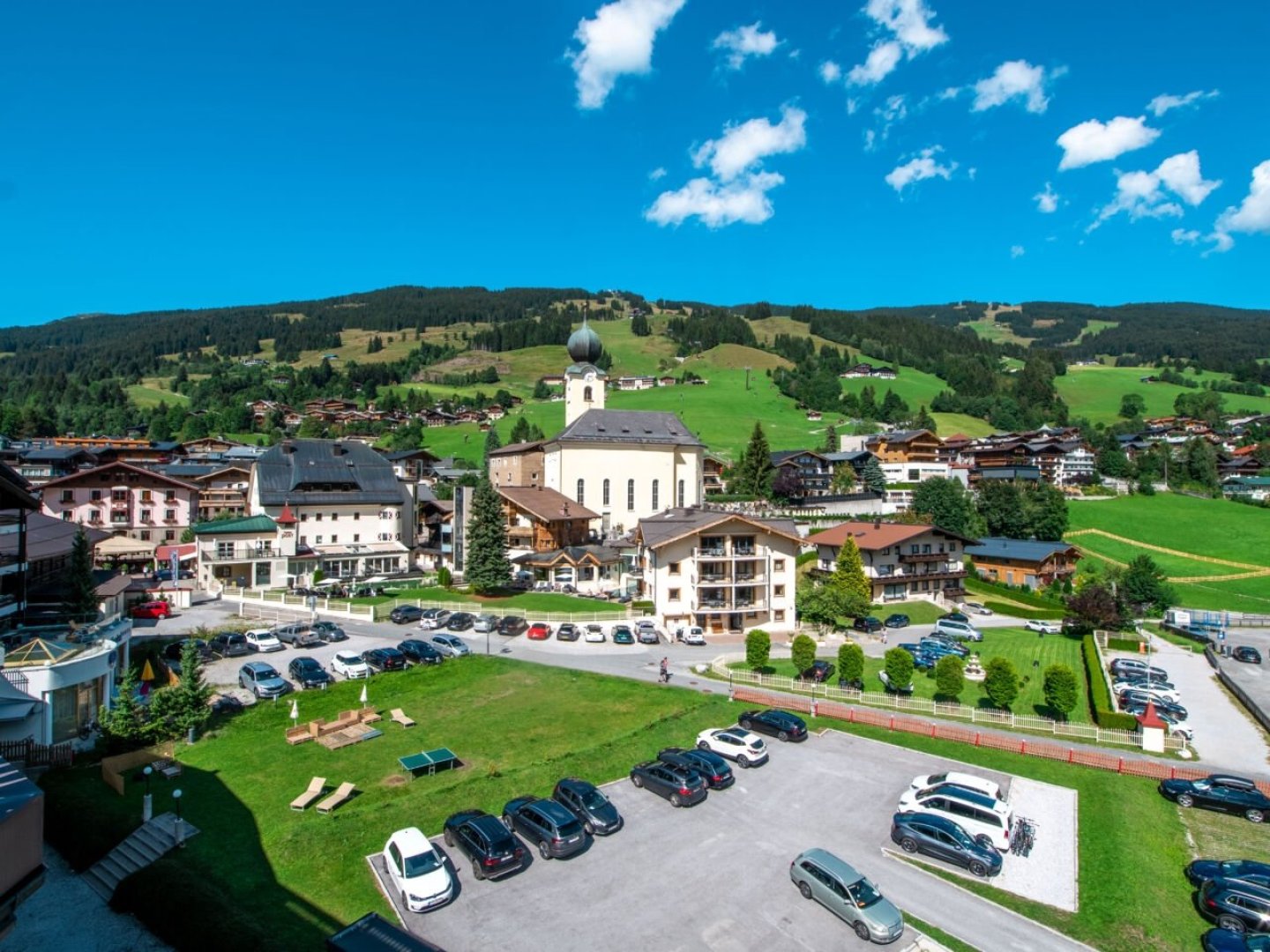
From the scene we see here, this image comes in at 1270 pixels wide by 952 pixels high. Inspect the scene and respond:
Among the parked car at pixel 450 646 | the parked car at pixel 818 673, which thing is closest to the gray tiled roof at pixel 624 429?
the parked car at pixel 450 646

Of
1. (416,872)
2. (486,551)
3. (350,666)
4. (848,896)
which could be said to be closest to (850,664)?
(848,896)

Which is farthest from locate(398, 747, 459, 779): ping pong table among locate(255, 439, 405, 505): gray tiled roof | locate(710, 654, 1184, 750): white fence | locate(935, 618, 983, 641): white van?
locate(255, 439, 405, 505): gray tiled roof

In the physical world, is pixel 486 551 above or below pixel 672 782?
above

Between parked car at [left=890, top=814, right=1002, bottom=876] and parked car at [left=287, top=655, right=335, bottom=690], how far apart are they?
86.3ft

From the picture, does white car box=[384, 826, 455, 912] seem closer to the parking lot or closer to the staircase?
the parking lot

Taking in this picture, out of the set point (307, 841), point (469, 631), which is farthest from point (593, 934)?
point (469, 631)

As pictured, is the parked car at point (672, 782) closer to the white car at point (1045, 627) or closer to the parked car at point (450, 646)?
the parked car at point (450, 646)

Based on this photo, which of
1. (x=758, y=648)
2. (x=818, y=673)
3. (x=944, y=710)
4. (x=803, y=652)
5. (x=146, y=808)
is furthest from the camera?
(x=758, y=648)

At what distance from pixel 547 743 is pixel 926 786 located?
540 inches

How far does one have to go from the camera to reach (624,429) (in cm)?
7738

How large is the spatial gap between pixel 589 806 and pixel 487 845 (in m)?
3.82

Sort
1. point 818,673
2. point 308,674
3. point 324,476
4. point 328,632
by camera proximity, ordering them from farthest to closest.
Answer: point 324,476 → point 328,632 → point 818,673 → point 308,674

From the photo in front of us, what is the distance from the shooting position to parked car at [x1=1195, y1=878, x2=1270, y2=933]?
58.3 feet

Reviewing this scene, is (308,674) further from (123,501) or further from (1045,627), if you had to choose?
(1045,627)
